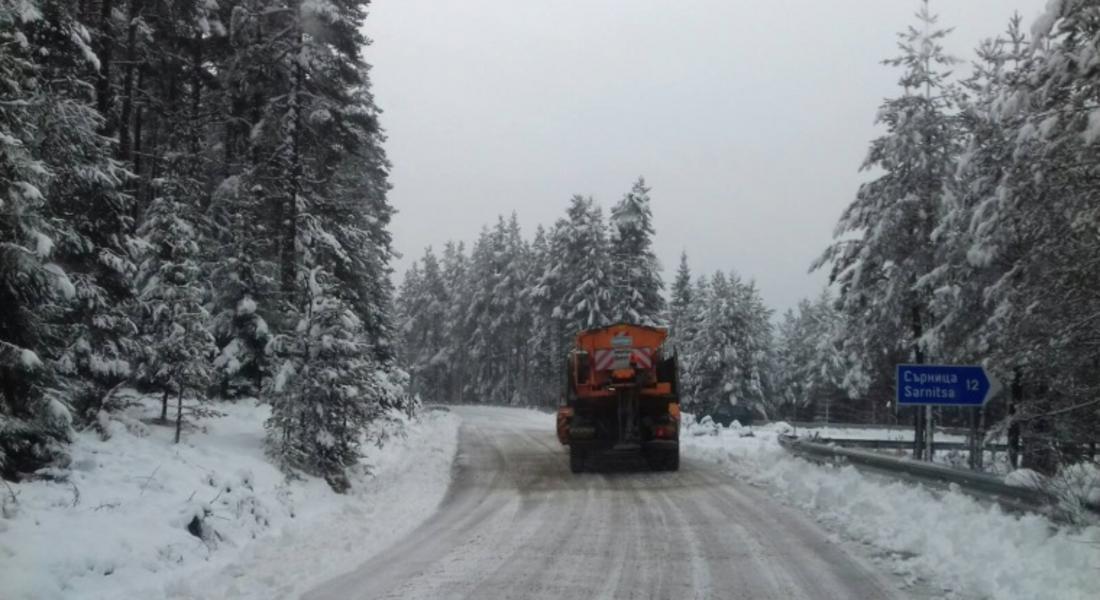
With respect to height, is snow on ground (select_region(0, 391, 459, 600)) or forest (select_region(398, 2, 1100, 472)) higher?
forest (select_region(398, 2, 1100, 472))

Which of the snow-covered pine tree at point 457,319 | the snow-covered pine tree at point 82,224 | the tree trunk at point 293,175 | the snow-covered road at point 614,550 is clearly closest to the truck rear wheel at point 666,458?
the snow-covered road at point 614,550

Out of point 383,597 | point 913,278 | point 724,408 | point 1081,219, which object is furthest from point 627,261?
point 383,597

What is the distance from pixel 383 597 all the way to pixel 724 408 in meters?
47.6

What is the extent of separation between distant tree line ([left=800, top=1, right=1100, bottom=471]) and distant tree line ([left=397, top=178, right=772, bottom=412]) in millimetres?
14279

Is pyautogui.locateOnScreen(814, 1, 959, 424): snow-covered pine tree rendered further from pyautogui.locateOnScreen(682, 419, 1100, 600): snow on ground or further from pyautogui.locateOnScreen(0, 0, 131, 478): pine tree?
pyautogui.locateOnScreen(0, 0, 131, 478): pine tree

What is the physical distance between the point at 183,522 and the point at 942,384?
11.0m

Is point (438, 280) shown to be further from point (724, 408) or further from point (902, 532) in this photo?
point (902, 532)

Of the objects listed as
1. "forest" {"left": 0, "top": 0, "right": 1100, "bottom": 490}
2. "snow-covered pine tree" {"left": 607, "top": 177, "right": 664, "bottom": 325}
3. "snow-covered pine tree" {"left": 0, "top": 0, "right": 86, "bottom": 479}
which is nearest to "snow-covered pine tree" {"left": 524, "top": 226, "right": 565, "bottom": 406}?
"snow-covered pine tree" {"left": 607, "top": 177, "right": 664, "bottom": 325}

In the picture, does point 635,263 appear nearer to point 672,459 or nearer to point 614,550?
point 672,459

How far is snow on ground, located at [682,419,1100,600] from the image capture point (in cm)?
678

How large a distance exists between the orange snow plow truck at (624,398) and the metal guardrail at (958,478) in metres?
3.64

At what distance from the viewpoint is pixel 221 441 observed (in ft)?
44.0

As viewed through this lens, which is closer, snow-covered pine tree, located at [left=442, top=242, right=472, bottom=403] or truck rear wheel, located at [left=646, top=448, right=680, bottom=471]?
truck rear wheel, located at [left=646, top=448, right=680, bottom=471]

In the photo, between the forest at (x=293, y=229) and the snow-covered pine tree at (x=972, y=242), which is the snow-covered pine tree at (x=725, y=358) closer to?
the forest at (x=293, y=229)
